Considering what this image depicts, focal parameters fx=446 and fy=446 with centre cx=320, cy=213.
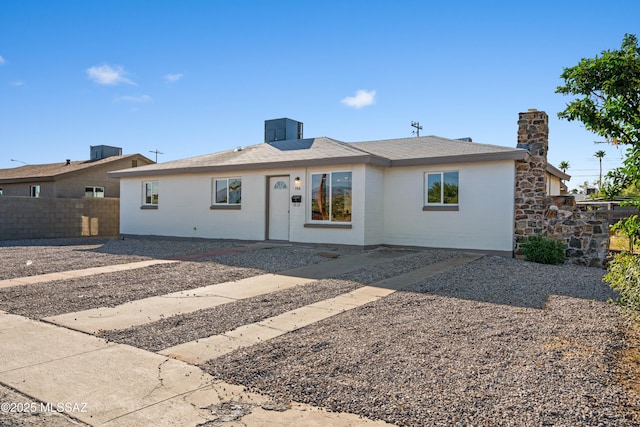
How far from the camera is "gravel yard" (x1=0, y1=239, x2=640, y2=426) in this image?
3377 millimetres

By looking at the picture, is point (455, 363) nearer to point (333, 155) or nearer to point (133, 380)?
point (133, 380)

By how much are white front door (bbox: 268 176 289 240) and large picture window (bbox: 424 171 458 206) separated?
4.48 m

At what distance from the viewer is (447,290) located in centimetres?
768

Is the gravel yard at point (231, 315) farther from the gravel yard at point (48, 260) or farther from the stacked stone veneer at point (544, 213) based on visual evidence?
the gravel yard at point (48, 260)

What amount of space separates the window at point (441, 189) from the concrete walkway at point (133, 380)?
808cm

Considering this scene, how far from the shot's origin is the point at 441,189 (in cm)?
1329

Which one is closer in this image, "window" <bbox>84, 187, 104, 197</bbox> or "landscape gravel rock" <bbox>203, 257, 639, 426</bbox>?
"landscape gravel rock" <bbox>203, 257, 639, 426</bbox>

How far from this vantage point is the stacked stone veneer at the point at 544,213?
1143cm

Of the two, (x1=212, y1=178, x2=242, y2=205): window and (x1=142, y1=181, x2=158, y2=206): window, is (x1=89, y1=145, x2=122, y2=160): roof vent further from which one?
(x1=212, y1=178, x2=242, y2=205): window

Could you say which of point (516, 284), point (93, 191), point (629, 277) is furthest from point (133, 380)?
point (93, 191)

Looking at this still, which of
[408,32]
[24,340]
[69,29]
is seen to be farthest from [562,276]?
[69,29]

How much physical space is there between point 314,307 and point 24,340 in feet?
12.0

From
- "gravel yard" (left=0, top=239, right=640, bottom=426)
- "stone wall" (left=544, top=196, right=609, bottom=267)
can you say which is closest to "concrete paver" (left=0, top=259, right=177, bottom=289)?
"gravel yard" (left=0, top=239, right=640, bottom=426)

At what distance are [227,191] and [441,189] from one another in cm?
742
